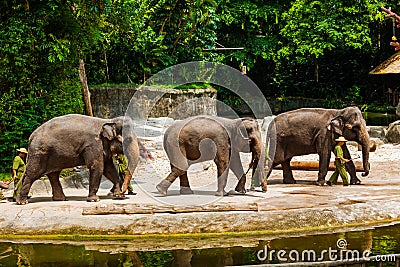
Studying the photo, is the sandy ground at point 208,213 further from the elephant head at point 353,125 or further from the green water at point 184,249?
the elephant head at point 353,125

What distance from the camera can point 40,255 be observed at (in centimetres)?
864

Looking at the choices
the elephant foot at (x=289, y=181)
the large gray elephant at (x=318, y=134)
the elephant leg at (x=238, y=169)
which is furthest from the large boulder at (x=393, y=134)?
the elephant leg at (x=238, y=169)

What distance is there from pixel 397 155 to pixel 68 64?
27.0ft

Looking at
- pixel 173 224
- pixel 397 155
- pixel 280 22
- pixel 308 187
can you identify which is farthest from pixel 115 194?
pixel 280 22

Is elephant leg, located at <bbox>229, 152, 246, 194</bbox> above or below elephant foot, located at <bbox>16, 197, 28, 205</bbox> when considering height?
above

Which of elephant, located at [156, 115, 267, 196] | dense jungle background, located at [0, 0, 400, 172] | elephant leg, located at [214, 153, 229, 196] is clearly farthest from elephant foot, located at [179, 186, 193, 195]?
dense jungle background, located at [0, 0, 400, 172]

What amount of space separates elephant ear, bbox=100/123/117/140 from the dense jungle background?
4.66 metres

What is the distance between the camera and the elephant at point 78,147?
1081 centimetres

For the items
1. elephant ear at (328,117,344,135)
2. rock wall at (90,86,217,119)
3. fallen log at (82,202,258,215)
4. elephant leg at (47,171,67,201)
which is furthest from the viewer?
rock wall at (90,86,217,119)

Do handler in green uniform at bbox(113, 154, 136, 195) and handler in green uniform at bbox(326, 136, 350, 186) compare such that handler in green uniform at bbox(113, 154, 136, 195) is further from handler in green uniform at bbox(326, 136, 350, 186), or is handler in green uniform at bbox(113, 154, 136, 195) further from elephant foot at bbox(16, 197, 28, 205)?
handler in green uniform at bbox(326, 136, 350, 186)

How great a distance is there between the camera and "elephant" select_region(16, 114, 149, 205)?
10.8m

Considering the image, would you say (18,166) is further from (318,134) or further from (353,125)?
(353,125)

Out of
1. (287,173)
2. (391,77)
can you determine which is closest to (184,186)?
(287,173)

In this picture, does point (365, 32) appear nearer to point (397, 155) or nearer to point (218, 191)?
point (397, 155)
